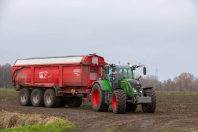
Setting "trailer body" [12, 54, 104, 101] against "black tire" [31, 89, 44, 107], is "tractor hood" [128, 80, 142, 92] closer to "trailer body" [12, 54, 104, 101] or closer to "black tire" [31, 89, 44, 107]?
"trailer body" [12, 54, 104, 101]

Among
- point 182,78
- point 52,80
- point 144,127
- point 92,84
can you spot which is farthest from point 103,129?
point 182,78

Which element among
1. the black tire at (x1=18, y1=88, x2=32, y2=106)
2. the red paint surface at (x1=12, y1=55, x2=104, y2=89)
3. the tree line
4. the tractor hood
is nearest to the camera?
the tractor hood

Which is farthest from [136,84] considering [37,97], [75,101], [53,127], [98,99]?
[37,97]

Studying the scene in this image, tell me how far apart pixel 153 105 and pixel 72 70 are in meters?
6.10

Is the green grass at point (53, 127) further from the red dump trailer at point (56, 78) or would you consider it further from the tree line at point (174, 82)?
the tree line at point (174, 82)

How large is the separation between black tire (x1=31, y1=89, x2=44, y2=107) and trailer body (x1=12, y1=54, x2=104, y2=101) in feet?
1.39

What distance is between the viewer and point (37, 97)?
1970 cm

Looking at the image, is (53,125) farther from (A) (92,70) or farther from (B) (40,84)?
(B) (40,84)

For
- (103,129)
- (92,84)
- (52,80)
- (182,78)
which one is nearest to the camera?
(103,129)

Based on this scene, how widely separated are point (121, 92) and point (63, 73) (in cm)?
594

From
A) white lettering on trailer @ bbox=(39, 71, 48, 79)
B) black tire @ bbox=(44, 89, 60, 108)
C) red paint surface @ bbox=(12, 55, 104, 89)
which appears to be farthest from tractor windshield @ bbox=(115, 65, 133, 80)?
white lettering on trailer @ bbox=(39, 71, 48, 79)

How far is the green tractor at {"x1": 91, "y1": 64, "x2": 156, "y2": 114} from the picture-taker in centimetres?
1341

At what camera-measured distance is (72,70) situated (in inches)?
690

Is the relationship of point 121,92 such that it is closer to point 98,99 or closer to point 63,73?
point 98,99
